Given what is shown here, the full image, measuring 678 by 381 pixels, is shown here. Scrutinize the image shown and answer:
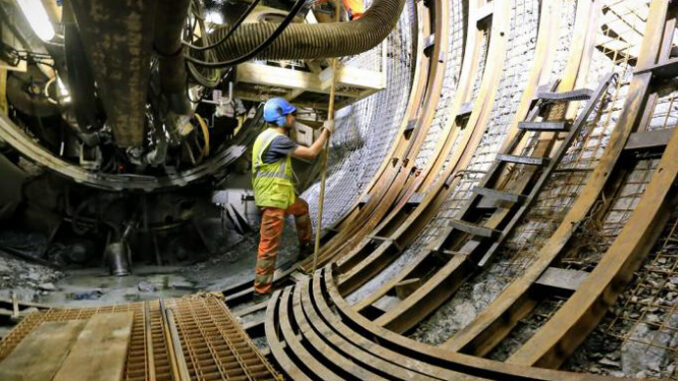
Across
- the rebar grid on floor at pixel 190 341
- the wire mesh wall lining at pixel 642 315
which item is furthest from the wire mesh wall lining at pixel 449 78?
the rebar grid on floor at pixel 190 341

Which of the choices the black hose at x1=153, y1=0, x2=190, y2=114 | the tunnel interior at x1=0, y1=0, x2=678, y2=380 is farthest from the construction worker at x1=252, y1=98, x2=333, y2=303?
the black hose at x1=153, y1=0, x2=190, y2=114

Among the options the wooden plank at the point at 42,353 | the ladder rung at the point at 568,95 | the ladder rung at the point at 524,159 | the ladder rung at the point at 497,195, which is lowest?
the wooden plank at the point at 42,353

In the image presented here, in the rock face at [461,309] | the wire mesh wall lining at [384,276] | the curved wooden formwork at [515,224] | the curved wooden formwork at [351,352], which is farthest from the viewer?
the wire mesh wall lining at [384,276]

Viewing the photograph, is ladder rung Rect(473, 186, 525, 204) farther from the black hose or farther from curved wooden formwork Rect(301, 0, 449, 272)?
the black hose

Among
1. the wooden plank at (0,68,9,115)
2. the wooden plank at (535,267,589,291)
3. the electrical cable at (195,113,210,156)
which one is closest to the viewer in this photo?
the wooden plank at (535,267,589,291)

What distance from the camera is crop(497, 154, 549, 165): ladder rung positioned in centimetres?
268

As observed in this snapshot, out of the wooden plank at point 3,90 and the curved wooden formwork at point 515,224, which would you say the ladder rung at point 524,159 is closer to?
the curved wooden formwork at point 515,224

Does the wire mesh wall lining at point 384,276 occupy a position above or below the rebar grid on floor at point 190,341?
above

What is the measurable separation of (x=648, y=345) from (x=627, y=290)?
11.4 inches

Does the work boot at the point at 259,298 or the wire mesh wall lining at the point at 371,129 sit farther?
the wire mesh wall lining at the point at 371,129

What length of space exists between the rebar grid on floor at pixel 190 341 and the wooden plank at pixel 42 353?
113mm

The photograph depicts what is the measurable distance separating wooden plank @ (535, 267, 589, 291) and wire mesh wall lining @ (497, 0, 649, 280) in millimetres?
249

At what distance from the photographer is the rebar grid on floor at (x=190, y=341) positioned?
2.07 m

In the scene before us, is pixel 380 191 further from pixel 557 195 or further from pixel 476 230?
pixel 557 195
